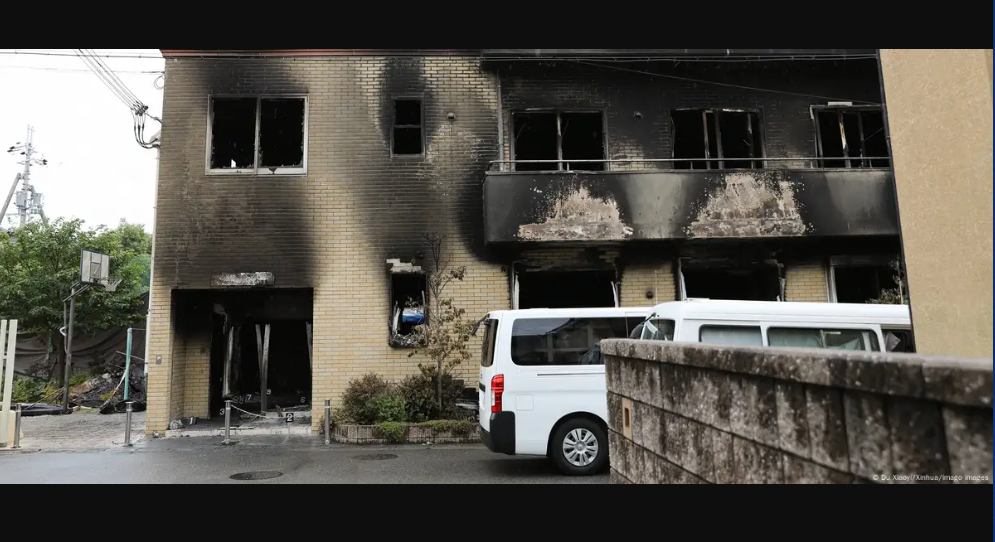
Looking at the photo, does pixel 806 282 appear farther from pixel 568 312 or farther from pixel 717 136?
pixel 568 312

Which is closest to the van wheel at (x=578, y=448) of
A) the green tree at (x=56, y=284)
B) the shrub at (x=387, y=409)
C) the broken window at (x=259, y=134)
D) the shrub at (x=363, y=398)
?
the shrub at (x=387, y=409)

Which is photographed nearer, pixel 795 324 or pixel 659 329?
pixel 795 324

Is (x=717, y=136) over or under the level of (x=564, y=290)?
over

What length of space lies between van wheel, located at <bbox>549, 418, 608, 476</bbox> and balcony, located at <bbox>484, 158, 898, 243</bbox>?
470cm

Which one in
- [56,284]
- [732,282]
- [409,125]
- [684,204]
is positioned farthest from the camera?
[56,284]

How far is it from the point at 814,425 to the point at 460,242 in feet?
33.7

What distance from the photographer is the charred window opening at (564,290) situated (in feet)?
45.4

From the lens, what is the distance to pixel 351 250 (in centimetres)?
1233

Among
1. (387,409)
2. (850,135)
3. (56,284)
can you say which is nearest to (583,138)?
(850,135)

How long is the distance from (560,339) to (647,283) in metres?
5.00

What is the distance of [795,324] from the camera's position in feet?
22.6

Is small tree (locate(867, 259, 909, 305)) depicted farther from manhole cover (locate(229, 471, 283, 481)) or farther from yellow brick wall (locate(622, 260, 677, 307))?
manhole cover (locate(229, 471, 283, 481))

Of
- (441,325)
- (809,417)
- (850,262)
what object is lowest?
(809,417)

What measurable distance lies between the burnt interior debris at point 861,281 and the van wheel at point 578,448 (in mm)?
7860
